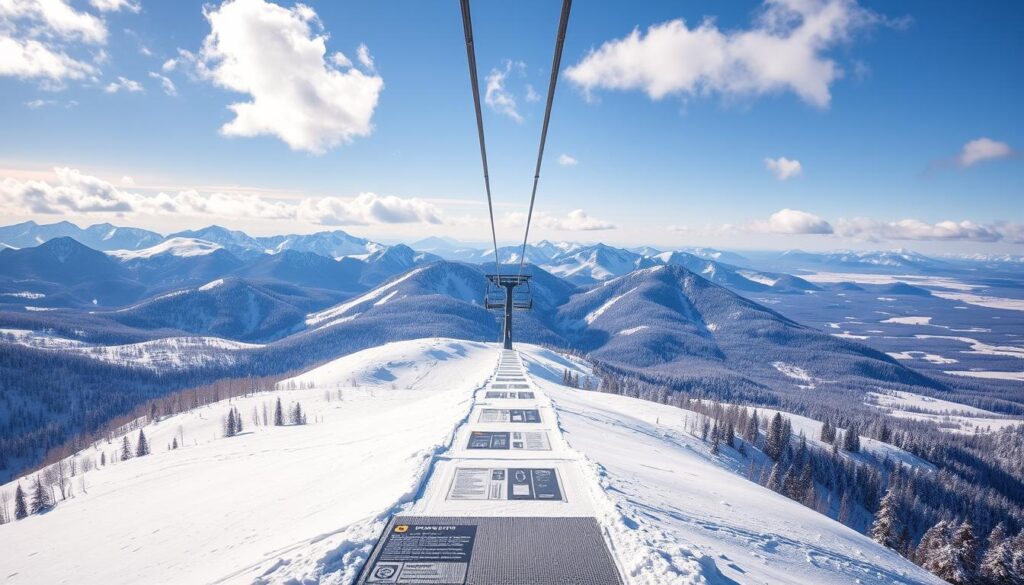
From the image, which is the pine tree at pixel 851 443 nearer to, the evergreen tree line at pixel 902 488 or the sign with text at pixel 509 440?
the evergreen tree line at pixel 902 488

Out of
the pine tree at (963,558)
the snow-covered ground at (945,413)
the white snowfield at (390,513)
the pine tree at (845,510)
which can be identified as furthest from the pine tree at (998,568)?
the snow-covered ground at (945,413)

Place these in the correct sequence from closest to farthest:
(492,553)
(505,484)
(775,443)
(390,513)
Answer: (492,553)
(390,513)
(505,484)
(775,443)

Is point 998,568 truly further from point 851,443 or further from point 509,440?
point 851,443

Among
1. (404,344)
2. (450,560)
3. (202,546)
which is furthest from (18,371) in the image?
(450,560)

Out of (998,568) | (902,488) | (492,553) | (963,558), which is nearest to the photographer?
(492,553)

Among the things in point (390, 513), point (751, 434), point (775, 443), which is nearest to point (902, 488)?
point (775, 443)

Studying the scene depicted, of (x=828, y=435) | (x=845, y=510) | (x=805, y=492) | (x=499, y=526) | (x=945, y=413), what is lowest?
(x=945, y=413)
